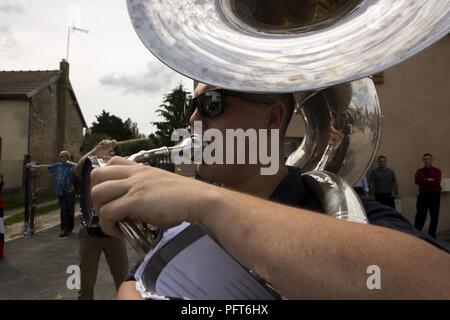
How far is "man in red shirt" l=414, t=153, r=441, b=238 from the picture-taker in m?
7.11

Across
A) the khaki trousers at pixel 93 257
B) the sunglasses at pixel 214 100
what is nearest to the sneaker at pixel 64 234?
the khaki trousers at pixel 93 257

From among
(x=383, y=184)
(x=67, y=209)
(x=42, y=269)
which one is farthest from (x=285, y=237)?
(x=67, y=209)

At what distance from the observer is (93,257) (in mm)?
3582

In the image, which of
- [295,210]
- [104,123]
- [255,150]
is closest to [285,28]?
[255,150]

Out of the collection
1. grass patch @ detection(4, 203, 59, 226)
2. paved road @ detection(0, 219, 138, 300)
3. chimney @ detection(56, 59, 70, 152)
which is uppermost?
chimney @ detection(56, 59, 70, 152)

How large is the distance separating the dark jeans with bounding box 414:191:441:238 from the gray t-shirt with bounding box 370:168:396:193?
0.61m

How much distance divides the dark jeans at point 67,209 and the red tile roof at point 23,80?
11221 millimetres

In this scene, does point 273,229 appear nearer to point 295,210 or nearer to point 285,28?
point 295,210

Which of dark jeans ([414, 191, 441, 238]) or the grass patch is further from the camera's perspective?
the grass patch

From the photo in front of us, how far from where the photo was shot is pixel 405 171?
26.0ft

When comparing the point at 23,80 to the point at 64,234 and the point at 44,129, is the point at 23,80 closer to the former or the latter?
the point at 44,129

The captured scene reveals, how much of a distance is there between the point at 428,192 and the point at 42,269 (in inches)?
248

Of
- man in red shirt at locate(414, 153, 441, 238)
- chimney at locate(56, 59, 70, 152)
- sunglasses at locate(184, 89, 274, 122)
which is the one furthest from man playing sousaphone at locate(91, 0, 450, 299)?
chimney at locate(56, 59, 70, 152)

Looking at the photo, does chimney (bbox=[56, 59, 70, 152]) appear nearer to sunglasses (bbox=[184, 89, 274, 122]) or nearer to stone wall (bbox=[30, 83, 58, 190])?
stone wall (bbox=[30, 83, 58, 190])
